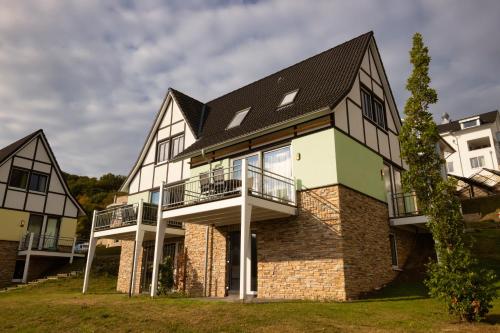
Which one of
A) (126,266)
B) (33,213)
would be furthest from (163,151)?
(33,213)

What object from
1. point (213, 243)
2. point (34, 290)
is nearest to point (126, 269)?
point (34, 290)

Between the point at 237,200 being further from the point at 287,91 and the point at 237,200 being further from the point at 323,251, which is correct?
the point at 287,91

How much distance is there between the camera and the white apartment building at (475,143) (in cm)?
4897

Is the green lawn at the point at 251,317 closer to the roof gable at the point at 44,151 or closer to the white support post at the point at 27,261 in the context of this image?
the white support post at the point at 27,261

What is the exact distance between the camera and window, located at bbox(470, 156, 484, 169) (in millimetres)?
49188

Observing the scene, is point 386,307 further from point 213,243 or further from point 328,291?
point 213,243

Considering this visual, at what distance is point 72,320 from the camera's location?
Answer: 1082 centimetres

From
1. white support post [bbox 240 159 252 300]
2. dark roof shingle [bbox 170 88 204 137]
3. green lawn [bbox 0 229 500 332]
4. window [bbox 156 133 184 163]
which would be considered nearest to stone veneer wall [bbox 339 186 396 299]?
green lawn [bbox 0 229 500 332]

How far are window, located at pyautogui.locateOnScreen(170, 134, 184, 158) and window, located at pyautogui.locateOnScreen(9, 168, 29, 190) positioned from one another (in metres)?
14.1

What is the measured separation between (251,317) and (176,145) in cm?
1355

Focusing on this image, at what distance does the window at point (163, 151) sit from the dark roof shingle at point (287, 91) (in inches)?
82.2

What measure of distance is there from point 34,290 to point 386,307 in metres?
20.2

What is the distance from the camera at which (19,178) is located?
92.8ft

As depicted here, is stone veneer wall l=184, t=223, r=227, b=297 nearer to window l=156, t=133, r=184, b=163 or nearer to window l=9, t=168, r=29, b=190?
window l=156, t=133, r=184, b=163
